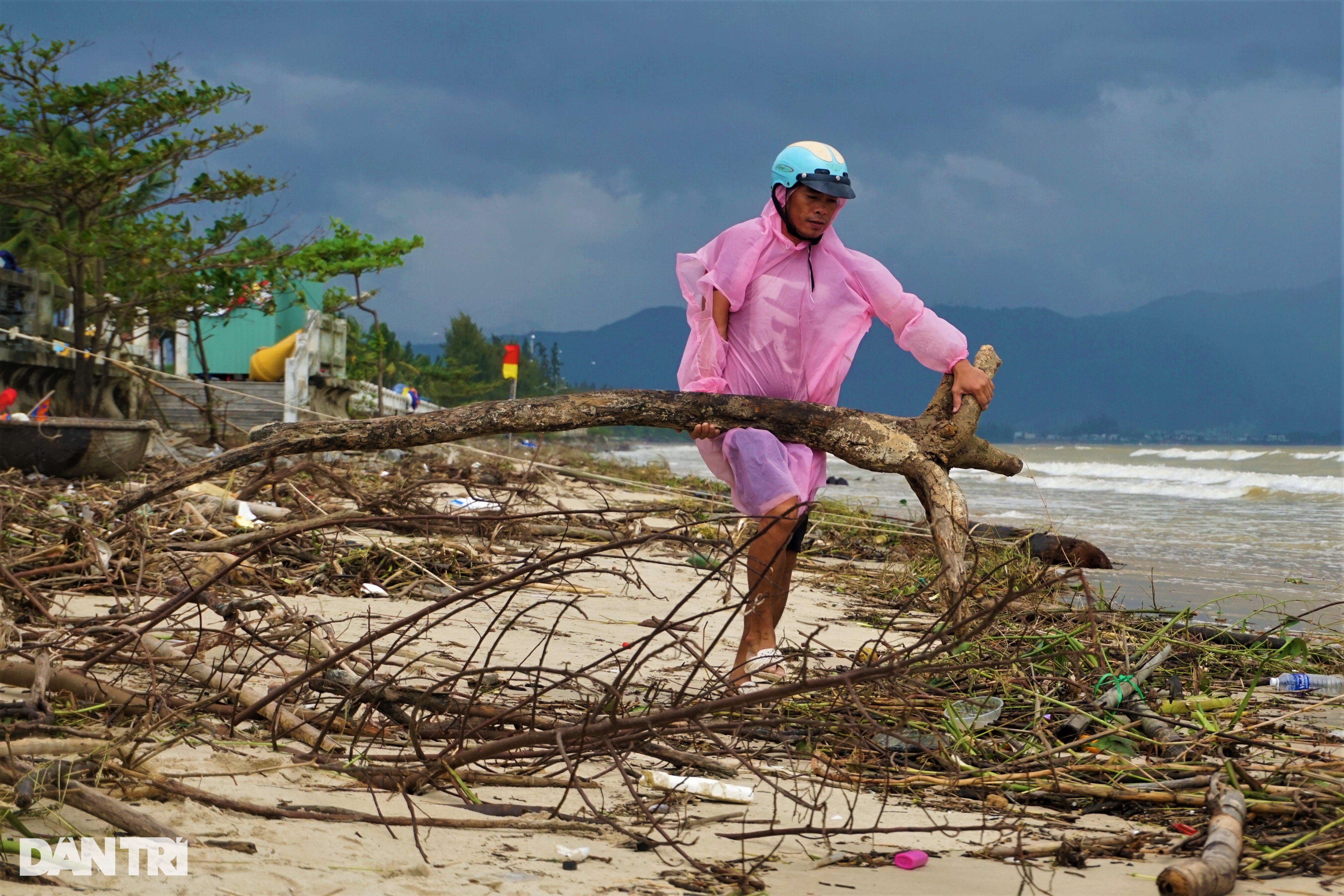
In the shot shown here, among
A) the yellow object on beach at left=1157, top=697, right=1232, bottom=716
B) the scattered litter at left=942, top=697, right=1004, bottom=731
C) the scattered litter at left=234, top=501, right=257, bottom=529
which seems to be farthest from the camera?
the scattered litter at left=234, top=501, right=257, bottom=529

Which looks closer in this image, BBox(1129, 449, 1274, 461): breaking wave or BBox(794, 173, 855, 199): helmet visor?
BBox(794, 173, 855, 199): helmet visor

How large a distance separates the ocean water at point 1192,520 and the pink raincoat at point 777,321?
0.82 m

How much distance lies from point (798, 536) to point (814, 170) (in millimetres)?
1325

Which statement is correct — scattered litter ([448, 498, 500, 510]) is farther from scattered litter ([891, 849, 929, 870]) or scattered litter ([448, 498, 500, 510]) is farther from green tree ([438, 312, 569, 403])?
green tree ([438, 312, 569, 403])

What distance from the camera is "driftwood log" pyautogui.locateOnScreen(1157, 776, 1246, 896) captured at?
1659 mm

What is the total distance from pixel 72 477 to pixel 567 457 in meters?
10.9

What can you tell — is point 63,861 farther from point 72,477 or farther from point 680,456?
point 680,456

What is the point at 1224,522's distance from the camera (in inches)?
459

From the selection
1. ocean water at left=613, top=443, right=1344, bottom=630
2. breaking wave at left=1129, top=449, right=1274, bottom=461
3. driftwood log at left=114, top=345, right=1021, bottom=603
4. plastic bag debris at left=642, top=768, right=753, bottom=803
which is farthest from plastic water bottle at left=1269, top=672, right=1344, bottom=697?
breaking wave at left=1129, top=449, right=1274, bottom=461

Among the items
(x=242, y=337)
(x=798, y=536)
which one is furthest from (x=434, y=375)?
(x=798, y=536)

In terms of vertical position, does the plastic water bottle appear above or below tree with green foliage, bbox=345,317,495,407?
below

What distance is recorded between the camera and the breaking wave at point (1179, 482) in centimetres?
1803

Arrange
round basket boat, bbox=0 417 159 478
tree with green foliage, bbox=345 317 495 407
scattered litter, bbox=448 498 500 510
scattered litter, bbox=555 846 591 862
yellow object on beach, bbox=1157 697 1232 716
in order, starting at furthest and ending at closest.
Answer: tree with green foliage, bbox=345 317 495 407, round basket boat, bbox=0 417 159 478, scattered litter, bbox=448 498 500 510, yellow object on beach, bbox=1157 697 1232 716, scattered litter, bbox=555 846 591 862

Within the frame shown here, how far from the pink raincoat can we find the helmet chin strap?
1 cm
